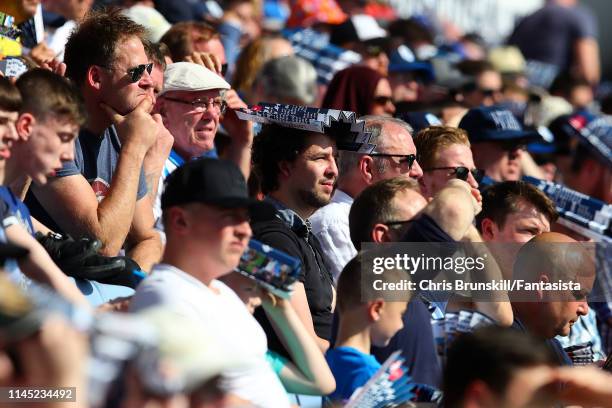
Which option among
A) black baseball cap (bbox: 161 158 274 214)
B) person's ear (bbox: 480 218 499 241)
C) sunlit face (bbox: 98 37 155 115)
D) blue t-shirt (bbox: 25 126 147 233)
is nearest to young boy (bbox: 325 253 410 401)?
black baseball cap (bbox: 161 158 274 214)

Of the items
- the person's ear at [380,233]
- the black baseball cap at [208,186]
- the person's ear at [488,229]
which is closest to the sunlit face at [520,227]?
the person's ear at [488,229]

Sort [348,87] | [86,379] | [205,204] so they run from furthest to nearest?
1. [348,87]
2. [205,204]
3. [86,379]

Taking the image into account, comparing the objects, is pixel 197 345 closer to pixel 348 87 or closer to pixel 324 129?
pixel 324 129

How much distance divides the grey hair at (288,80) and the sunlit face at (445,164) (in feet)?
5.78

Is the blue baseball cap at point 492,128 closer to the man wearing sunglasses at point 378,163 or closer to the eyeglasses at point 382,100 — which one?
the eyeglasses at point 382,100

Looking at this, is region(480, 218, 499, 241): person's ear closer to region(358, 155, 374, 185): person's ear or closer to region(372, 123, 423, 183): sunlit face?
region(372, 123, 423, 183): sunlit face

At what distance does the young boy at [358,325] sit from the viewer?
455 centimetres

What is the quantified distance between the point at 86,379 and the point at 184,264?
897mm

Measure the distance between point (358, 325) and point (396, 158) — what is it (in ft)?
5.87

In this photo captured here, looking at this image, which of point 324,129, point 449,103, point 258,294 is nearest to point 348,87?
point 449,103

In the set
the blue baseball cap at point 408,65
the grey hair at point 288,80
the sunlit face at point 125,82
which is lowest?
the blue baseball cap at point 408,65

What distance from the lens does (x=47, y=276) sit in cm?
400

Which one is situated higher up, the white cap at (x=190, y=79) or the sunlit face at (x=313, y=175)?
the white cap at (x=190, y=79)

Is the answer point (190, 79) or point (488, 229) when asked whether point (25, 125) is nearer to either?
point (190, 79)
